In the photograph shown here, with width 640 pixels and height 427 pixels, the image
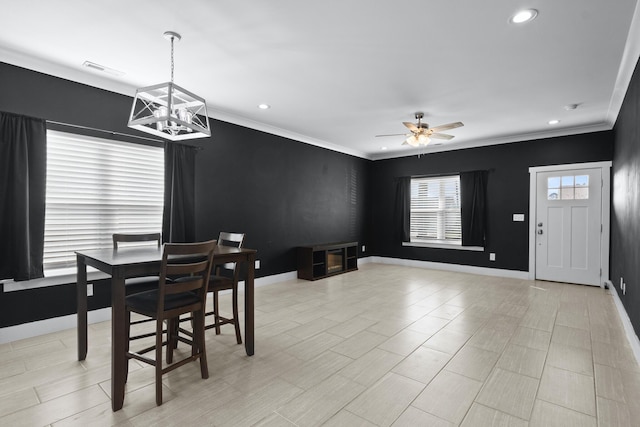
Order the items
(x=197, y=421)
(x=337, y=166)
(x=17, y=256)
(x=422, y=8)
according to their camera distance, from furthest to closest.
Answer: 1. (x=337, y=166)
2. (x=17, y=256)
3. (x=422, y=8)
4. (x=197, y=421)

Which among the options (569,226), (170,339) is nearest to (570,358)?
(170,339)

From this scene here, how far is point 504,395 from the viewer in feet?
6.83

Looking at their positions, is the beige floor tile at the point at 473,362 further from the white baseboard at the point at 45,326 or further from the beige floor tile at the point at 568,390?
the white baseboard at the point at 45,326

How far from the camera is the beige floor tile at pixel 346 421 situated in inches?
70.0

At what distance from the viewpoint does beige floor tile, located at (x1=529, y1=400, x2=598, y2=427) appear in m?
1.80

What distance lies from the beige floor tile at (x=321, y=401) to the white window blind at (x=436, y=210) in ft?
17.0

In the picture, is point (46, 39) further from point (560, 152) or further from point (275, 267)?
point (560, 152)

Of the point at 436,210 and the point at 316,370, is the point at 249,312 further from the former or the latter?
the point at 436,210

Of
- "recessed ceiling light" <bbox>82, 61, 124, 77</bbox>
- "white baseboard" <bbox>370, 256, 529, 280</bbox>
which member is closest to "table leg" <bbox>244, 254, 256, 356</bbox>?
"recessed ceiling light" <bbox>82, 61, 124, 77</bbox>

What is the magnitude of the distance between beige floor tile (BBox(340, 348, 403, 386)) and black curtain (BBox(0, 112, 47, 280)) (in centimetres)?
303

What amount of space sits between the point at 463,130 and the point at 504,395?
444 cm

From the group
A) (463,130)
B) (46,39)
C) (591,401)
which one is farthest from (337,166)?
(591,401)

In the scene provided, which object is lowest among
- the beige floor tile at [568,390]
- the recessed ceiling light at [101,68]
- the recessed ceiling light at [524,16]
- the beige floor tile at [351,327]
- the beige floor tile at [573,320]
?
the beige floor tile at [351,327]

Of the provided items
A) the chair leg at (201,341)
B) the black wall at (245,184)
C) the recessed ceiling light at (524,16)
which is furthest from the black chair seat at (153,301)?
the recessed ceiling light at (524,16)
